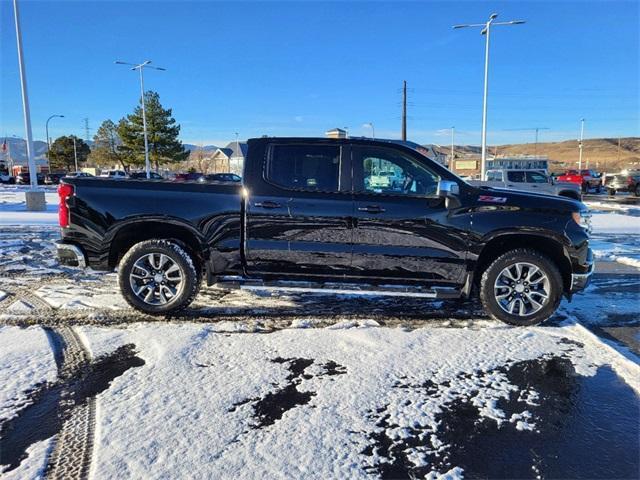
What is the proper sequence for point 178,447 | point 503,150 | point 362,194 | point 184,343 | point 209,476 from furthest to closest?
point 503,150, point 362,194, point 184,343, point 178,447, point 209,476

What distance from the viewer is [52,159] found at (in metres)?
78.9

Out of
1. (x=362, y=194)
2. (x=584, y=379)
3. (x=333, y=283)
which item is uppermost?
(x=362, y=194)

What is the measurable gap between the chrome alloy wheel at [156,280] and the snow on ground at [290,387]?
1.27ft

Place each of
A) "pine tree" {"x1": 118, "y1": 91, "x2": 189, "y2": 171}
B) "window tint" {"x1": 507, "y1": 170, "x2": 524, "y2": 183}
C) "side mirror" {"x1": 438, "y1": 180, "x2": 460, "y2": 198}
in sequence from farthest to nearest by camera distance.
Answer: "pine tree" {"x1": 118, "y1": 91, "x2": 189, "y2": 171}
"window tint" {"x1": 507, "y1": 170, "x2": 524, "y2": 183}
"side mirror" {"x1": 438, "y1": 180, "x2": 460, "y2": 198}

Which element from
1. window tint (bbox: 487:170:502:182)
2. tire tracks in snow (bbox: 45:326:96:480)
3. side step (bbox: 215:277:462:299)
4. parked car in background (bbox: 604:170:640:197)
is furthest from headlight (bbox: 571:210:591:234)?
parked car in background (bbox: 604:170:640:197)

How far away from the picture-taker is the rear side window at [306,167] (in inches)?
190

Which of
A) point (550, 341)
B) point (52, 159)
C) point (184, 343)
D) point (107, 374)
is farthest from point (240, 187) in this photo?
point (52, 159)

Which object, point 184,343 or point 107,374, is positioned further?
point 184,343

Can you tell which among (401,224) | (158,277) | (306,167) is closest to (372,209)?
(401,224)

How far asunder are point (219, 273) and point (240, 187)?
94cm

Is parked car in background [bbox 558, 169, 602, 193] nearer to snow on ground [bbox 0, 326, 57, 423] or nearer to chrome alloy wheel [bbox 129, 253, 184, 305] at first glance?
chrome alloy wheel [bbox 129, 253, 184, 305]

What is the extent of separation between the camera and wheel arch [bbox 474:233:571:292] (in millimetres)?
4785

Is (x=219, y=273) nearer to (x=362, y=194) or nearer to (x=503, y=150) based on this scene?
(x=362, y=194)

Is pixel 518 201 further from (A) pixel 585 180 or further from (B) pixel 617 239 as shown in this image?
(A) pixel 585 180
